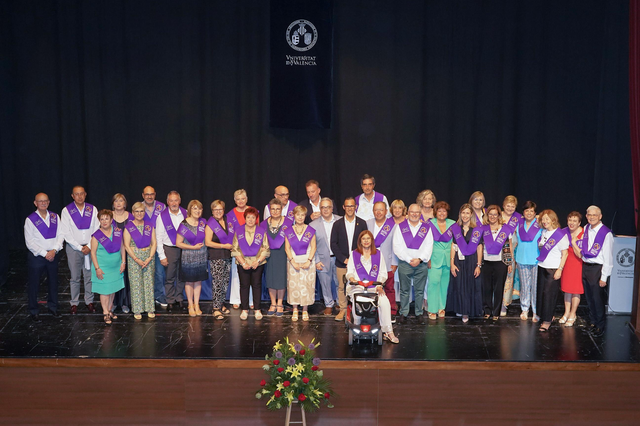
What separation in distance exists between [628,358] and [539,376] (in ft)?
2.57

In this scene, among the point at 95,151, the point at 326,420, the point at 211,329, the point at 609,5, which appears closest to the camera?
the point at 326,420

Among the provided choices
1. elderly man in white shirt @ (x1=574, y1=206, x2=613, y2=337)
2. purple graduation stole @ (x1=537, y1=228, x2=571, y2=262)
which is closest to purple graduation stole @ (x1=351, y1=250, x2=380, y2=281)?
purple graduation stole @ (x1=537, y1=228, x2=571, y2=262)

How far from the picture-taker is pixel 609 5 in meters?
7.50

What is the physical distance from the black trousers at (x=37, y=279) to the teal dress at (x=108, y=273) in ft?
1.48

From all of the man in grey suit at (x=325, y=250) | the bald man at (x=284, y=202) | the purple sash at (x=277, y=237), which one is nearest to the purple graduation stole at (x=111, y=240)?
the purple sash at (x=277, y=237)

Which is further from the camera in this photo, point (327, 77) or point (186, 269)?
→ point (327, 77)

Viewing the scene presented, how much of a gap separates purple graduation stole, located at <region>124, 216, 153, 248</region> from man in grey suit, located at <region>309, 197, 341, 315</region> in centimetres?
153

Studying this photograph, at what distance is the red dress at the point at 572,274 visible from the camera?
19.0 feet

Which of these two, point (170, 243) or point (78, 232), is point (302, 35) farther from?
point (78, 232)

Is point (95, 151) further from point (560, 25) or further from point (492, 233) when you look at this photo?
point (560, 25)

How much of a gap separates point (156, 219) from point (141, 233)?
1.02ft

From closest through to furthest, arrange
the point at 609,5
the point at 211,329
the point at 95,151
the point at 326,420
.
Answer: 1. the point at 326,420
2. the point at 211,329
3. the point at 609,5
4. the point at 95,151

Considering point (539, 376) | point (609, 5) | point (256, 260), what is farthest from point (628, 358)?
point (609, 5)

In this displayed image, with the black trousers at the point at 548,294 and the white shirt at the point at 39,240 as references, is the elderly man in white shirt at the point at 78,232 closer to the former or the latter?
the white shirt at the point at 39,240
